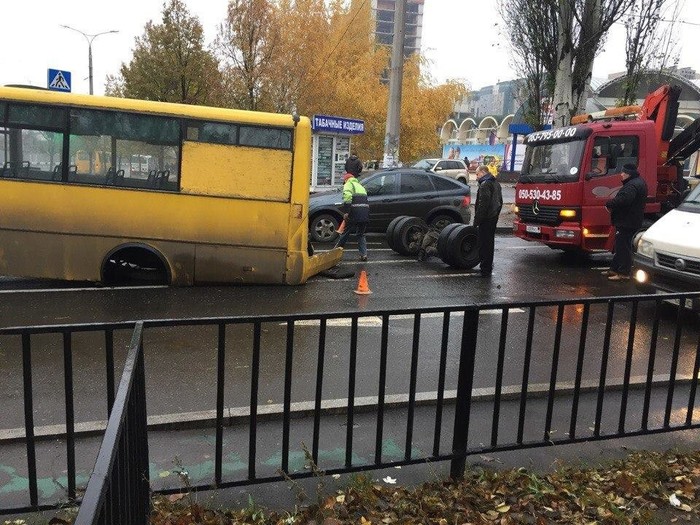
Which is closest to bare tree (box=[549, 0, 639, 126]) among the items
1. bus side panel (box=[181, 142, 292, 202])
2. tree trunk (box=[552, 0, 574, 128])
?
tree trunk (box=[552, 0, 574, 128])

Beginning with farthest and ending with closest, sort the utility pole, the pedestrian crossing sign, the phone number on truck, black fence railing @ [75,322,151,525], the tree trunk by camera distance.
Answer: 1. the tree trunk
2. the utility pole
3. the pedestrian crossing sign
4. the phone number on truck
5. black fence railing @ [75,322,151,525]

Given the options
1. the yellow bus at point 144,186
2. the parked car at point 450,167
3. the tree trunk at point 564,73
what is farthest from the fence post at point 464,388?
the parked car at point 450,167

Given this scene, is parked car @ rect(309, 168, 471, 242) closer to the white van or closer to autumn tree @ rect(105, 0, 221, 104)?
the white van

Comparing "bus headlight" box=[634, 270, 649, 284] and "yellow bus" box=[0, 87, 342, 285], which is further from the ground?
"yellow bus" box=[0, 87, 342, 285]

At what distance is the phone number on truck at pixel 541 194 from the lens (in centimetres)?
1117

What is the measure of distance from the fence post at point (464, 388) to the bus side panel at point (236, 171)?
17.6 feet

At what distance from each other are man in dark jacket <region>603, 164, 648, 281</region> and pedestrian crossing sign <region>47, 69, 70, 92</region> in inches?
482

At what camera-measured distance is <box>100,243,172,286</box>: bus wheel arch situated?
826 centimetres

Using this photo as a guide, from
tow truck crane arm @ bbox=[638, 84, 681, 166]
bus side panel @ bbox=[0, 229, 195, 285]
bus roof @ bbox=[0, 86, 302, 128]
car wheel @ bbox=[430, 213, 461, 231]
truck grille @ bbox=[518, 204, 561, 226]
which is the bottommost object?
bus side panel @ bbox=[0, 229, 195, 285]

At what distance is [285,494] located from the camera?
331 cm

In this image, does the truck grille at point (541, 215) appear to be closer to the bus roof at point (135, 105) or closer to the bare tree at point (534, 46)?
the bus roof at point (135, 105)

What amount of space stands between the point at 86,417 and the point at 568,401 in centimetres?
376

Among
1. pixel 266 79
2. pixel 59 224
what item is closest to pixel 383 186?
pixel 59 224

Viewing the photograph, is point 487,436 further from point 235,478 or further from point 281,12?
point 281,12
